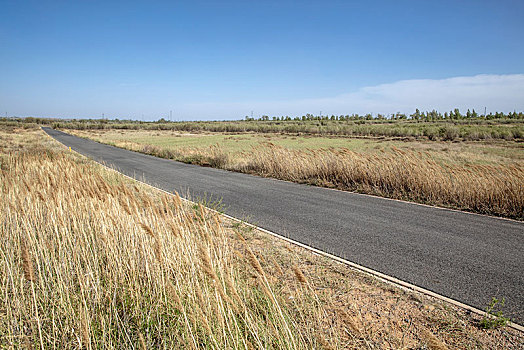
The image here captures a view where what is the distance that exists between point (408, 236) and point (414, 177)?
4385 mm

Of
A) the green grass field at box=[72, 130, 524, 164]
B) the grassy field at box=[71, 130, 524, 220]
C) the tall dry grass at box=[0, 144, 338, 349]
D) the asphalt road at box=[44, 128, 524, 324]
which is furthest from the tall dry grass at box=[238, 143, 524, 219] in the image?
the tall dry grass at box=[0, 144, 338, 349]

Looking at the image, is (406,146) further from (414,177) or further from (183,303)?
(183,303)

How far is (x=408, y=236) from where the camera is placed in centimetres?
616

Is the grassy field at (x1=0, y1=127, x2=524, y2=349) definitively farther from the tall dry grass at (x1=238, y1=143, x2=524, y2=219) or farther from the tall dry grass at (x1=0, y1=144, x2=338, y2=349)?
the tall dry grass at (x1=238, y1=143, x2=524, y2=219)

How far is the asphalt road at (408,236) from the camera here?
168 inches

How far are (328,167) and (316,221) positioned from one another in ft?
19.0

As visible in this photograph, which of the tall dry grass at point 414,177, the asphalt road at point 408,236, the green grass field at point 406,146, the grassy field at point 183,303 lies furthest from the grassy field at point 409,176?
the grassy field at point 183,303

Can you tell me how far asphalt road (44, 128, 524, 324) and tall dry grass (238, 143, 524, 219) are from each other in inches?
32.4

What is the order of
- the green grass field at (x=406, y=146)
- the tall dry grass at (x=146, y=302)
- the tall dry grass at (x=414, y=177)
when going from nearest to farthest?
the tall dry grass at (x=146, y=302)
the tall dry grass at (x=414, y=177)
the green grass field at (x=406, y=146)

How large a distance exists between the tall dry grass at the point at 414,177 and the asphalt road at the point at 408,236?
82cm

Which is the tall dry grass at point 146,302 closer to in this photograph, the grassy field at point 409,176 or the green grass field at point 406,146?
the grassy field at point 409,176

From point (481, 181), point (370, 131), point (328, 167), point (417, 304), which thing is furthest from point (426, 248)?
point (370, 131)

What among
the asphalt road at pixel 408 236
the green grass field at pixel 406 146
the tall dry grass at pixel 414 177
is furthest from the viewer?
the green grass field at pixel 406 146

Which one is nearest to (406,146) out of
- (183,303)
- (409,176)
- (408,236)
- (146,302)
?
(409,176)
